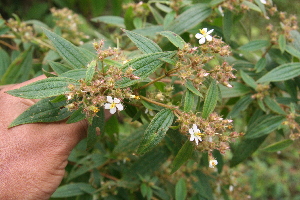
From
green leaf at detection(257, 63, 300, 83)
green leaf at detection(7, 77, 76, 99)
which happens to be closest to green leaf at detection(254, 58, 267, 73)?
green leaf at detection(257, 63, 300, 83)

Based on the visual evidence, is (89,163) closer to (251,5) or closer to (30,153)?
(30,153)

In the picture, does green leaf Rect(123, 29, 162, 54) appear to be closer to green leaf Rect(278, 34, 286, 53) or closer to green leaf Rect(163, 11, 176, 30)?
green leaf Rect(163, 11, 176, 30)

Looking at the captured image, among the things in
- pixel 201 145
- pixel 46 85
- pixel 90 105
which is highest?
pixel 46 85

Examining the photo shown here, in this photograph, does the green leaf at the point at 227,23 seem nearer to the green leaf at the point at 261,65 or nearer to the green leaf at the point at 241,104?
the green leaf at the point at 261,65

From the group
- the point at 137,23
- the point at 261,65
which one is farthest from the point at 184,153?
the point at 137,23

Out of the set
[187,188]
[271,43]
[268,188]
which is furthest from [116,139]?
[268,188]

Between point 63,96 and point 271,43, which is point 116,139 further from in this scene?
point 271,43
